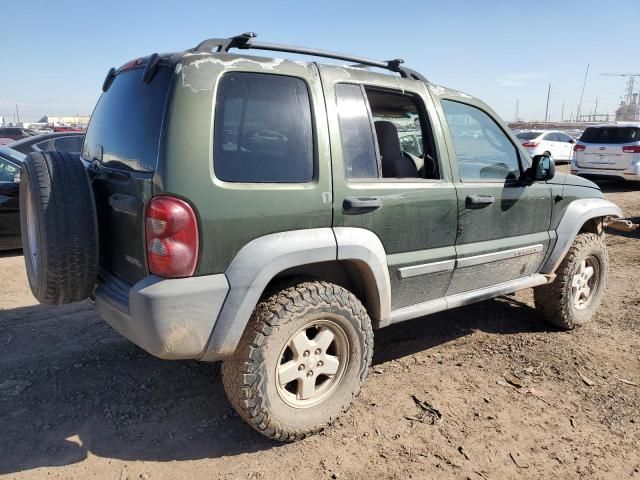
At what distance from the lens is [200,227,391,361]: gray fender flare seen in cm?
234

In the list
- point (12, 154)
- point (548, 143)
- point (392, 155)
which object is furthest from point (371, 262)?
point (548, 143)

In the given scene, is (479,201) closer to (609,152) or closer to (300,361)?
(300,361)

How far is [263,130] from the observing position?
249cm

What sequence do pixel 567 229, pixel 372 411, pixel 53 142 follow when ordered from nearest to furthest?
1. pixel 372 411
2. pixel 567 229
3. pixel 53 142

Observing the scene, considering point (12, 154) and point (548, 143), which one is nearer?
point (12, 154)

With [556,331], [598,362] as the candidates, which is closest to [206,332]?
[598,362]

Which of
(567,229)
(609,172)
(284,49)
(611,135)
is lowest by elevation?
(609,172)

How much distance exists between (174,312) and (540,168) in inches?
110

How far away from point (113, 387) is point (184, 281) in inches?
55.5

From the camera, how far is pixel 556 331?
432 cm

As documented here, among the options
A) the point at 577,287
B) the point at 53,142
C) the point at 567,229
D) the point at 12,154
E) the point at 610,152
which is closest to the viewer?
the point at 567,229

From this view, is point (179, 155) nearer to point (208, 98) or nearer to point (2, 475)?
point (208, 98)

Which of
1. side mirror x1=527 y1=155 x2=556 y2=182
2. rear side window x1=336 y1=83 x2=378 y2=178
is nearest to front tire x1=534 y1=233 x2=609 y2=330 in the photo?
side mirror x1=527 y1=155 x2=556 y2=182

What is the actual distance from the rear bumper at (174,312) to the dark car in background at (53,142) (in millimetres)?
5807
